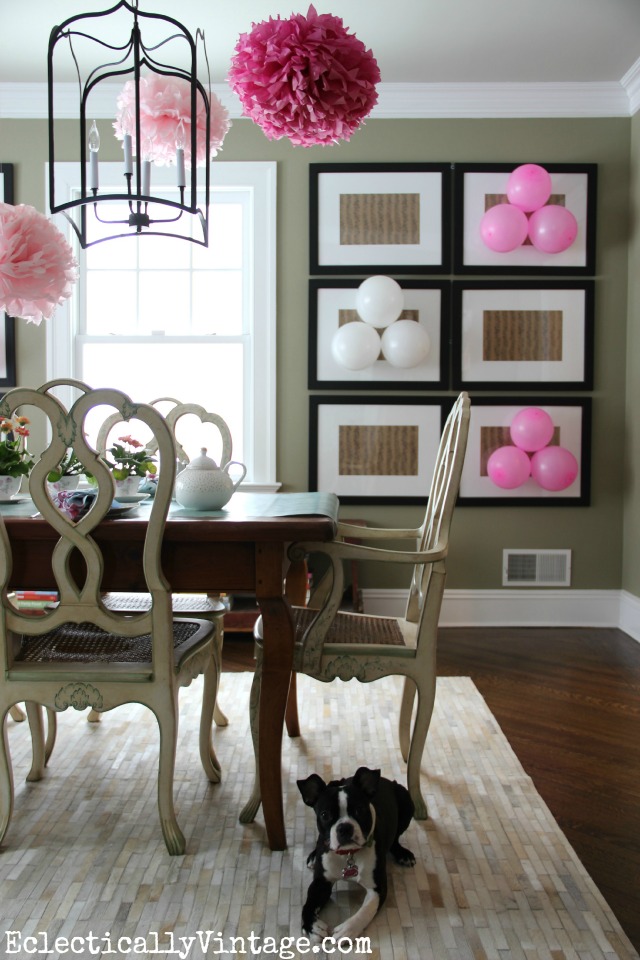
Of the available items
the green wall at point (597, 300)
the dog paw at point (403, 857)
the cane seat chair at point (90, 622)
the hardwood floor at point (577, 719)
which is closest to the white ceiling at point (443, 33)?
the green wall at point (597, 300)

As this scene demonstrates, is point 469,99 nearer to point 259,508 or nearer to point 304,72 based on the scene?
point 304,72

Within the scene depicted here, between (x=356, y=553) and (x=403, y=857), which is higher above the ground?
(x=356, y=553)

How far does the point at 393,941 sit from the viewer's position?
5.28 ft

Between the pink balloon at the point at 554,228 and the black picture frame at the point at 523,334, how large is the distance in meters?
0.25

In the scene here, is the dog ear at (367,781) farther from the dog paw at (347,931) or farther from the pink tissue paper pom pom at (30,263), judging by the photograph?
the pink tissue paper pom pom at (30,263)

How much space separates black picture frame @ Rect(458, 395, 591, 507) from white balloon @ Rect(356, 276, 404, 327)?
0.65 meters

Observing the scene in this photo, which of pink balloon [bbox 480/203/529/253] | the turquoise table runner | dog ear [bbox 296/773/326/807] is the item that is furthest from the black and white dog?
pink balloon [bbox 480/203/529/253]

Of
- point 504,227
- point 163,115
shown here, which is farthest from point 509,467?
point 163,115

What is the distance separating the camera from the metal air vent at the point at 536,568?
4328 mm

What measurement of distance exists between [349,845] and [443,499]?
3.15ft

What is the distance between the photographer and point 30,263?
2037 millimetres

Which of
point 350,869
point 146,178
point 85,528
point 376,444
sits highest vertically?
point 146,178

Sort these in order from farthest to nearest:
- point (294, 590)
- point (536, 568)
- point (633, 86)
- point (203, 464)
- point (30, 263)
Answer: point (536, 568) → point (633, 86) → point (294, 590) → point (203, 464) → point (30, 263)

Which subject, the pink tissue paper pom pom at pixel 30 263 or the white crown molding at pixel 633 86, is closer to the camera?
the pink tissue paper pom pom at pixel 30 263
